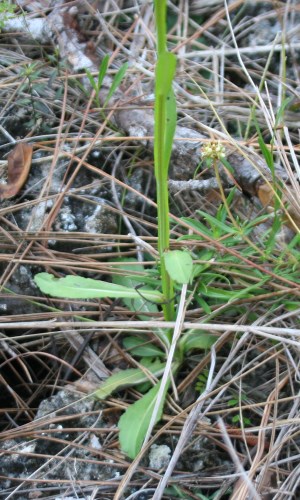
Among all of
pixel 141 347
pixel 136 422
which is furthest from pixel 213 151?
pixel 136 422

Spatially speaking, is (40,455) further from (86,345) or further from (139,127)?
(139,127)

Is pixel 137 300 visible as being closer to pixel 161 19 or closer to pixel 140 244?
pixel 140 244

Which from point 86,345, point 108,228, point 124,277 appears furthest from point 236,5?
point 86,345

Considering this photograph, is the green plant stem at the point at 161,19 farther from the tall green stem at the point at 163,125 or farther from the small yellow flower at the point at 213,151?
the small yellow flower at the point at 213,151

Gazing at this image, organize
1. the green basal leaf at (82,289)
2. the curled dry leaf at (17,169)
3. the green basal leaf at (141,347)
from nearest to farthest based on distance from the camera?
the green basal leaf at (82,289), the green basal leaf at (141,347), the curled dry leaf at (17,169)

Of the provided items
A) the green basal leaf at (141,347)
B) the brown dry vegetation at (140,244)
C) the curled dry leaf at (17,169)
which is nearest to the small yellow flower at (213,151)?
the brown dry vegetation at (140,244)
